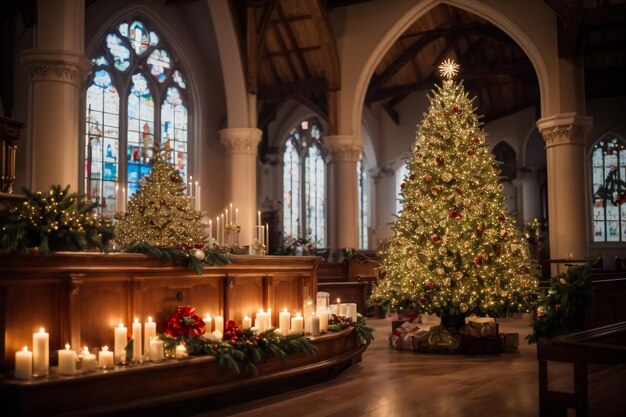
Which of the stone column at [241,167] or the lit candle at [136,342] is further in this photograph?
the stone column at [241,167]

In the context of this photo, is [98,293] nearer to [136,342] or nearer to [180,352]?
[136,342]

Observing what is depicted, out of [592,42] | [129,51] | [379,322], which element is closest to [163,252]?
[379,322]

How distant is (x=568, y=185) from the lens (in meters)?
14.3

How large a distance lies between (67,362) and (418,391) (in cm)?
304

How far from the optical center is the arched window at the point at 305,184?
22.9 m

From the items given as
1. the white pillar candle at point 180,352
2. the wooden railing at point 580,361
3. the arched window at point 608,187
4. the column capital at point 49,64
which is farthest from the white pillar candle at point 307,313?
the arched window at point 608,187

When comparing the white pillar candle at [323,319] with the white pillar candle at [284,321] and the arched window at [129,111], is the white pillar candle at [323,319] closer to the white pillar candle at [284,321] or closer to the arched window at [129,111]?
the white pillar candle at [284,321]

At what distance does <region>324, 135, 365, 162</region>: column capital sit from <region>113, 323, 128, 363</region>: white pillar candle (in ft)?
39.4

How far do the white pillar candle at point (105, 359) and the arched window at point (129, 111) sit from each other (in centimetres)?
1024

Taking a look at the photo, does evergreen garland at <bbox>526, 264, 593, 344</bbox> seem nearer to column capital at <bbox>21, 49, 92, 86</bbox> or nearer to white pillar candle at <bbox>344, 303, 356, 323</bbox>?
white pillar candle at <bbox>344, 303, 356, 323</bbox>

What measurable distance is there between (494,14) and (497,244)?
7732 millimetres

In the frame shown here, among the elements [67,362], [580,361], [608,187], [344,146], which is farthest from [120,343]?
[608,187]

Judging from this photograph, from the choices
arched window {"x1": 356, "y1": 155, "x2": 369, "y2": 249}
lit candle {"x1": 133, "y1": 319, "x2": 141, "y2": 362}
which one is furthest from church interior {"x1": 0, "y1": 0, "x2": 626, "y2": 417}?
arched window {"x1": 356, "y1": 155, "x2": 369, "y2": 249}

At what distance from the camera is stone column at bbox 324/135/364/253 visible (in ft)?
54.4
